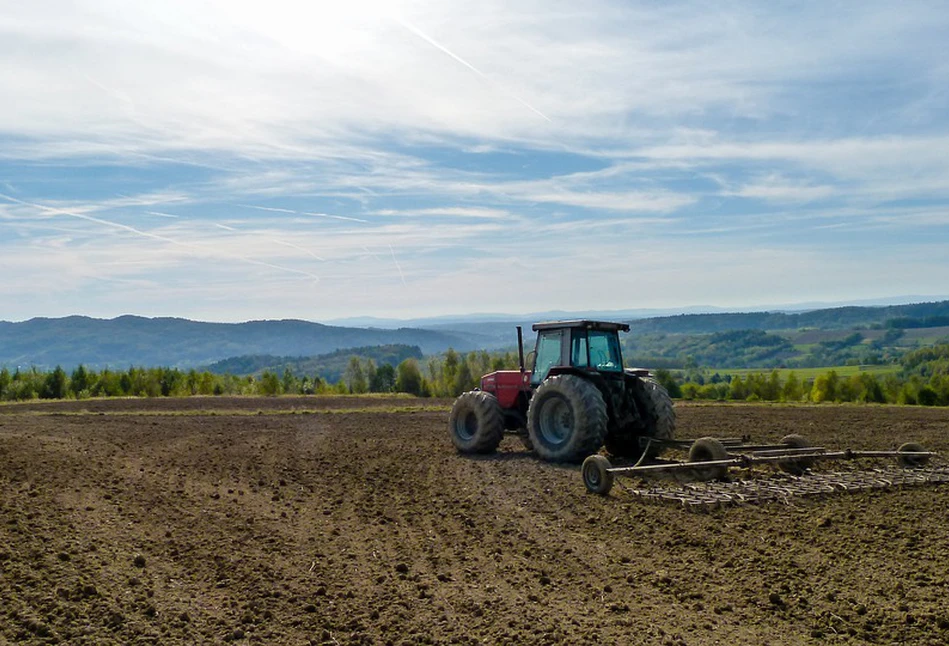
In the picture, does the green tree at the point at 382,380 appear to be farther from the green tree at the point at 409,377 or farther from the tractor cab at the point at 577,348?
the tractor cab at the point at 577,348

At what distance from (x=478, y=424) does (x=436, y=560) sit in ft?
25.2

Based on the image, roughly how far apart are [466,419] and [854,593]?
1041 cm

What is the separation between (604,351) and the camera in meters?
15.6

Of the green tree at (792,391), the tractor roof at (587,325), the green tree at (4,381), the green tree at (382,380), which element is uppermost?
the tractor roof at (587,325)

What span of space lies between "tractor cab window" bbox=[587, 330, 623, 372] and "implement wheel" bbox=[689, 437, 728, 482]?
2.92 meters

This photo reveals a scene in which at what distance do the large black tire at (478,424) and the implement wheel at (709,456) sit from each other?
4412 millimetres

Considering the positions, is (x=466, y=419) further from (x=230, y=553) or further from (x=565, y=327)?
(x=230, y=553)

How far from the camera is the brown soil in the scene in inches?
256

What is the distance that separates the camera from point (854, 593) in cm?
699

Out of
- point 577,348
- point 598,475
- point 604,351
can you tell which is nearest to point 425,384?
point 604,351

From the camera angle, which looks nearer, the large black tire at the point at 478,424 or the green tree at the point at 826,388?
the large black tire at the point at 478,424

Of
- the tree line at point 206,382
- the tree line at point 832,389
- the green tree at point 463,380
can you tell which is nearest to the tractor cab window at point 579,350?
the tree line at point 832,389

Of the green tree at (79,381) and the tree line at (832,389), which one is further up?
the green tree at (79,381)

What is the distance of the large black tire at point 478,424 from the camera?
16062 mm
